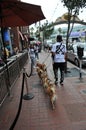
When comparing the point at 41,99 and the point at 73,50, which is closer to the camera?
the point at 41,99

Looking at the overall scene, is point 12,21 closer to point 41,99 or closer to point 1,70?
point 1,70

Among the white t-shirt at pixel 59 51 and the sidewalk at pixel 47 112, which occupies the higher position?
the white t-shirt at pixel 59 51

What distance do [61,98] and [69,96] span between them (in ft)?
1.02

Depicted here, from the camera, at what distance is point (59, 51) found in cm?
855

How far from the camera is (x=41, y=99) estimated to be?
7.14 metres

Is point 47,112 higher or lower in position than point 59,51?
lower

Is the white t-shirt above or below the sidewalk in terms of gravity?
above

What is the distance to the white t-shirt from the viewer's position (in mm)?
8529

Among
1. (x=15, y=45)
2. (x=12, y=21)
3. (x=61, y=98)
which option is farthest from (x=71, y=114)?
(x=15, y=45)

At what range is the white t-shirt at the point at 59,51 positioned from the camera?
853cm

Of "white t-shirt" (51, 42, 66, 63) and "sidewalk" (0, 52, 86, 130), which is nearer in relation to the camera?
"sidewalk" (0, 52, 86, 130)

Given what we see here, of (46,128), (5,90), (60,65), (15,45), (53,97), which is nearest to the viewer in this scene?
(46,128)

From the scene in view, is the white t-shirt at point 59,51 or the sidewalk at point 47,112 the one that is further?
the white t-shirt at point 59,51

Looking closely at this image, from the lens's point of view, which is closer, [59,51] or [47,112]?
[47,112]
